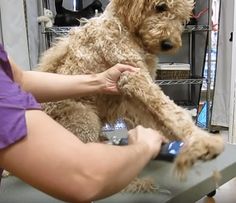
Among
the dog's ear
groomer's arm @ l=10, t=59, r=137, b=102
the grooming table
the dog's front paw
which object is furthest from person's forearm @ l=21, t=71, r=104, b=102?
the dog's front paw

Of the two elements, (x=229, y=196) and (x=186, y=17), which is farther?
(x=229, y=196)

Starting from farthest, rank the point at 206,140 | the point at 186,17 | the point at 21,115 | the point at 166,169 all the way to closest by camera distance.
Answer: the point at 166,169
the point at 186,17
the point at 206,140
the point at 21,115

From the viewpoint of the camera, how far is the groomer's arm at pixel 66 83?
103cm

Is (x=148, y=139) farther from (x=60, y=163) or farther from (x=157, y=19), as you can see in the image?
(x=157, y=19)

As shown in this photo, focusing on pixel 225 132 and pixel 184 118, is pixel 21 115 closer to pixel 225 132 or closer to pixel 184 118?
pixel 184 118

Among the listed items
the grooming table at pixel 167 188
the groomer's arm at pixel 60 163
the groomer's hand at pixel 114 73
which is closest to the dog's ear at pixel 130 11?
the groomer's hand at pixel 114 73

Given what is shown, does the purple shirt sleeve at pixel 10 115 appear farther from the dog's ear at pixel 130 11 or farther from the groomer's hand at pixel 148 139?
the dog's ear at pixel 130 11

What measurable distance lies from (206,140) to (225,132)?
217 centimetres

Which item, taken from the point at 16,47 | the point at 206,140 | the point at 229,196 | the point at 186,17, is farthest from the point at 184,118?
the point at 16,47

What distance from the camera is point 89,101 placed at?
1.12m

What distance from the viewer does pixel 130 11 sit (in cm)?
102

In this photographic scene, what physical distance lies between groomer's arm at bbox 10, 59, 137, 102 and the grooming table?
28cm

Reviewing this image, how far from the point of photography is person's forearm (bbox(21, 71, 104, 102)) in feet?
3.39

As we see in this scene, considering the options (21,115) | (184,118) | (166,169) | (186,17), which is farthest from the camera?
(166,169)
